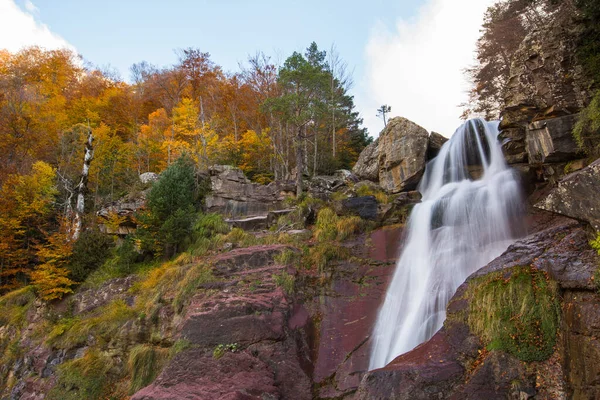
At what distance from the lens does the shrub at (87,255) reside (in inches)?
640

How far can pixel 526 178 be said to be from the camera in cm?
1314

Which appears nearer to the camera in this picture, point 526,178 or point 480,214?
point 480,214

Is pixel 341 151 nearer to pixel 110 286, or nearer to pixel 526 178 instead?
pixel 526 178

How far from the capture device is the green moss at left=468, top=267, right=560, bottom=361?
646 centimetres

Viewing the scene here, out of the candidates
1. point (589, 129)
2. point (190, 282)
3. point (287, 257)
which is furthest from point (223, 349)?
point (589, 129)

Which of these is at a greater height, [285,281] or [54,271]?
[54,271]

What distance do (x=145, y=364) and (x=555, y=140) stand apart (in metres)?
15.7

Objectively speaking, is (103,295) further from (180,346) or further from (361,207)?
(361,207)

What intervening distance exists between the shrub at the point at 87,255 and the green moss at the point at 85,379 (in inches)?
201

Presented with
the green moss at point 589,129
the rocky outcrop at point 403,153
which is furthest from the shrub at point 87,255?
the green moss at point 589,129

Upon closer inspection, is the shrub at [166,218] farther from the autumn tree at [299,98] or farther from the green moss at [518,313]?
the green moss at [518,313]

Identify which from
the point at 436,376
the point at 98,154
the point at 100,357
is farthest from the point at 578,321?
the point at 98,154

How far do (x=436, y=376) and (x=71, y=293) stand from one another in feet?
53.7

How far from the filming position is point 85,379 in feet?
38.2
